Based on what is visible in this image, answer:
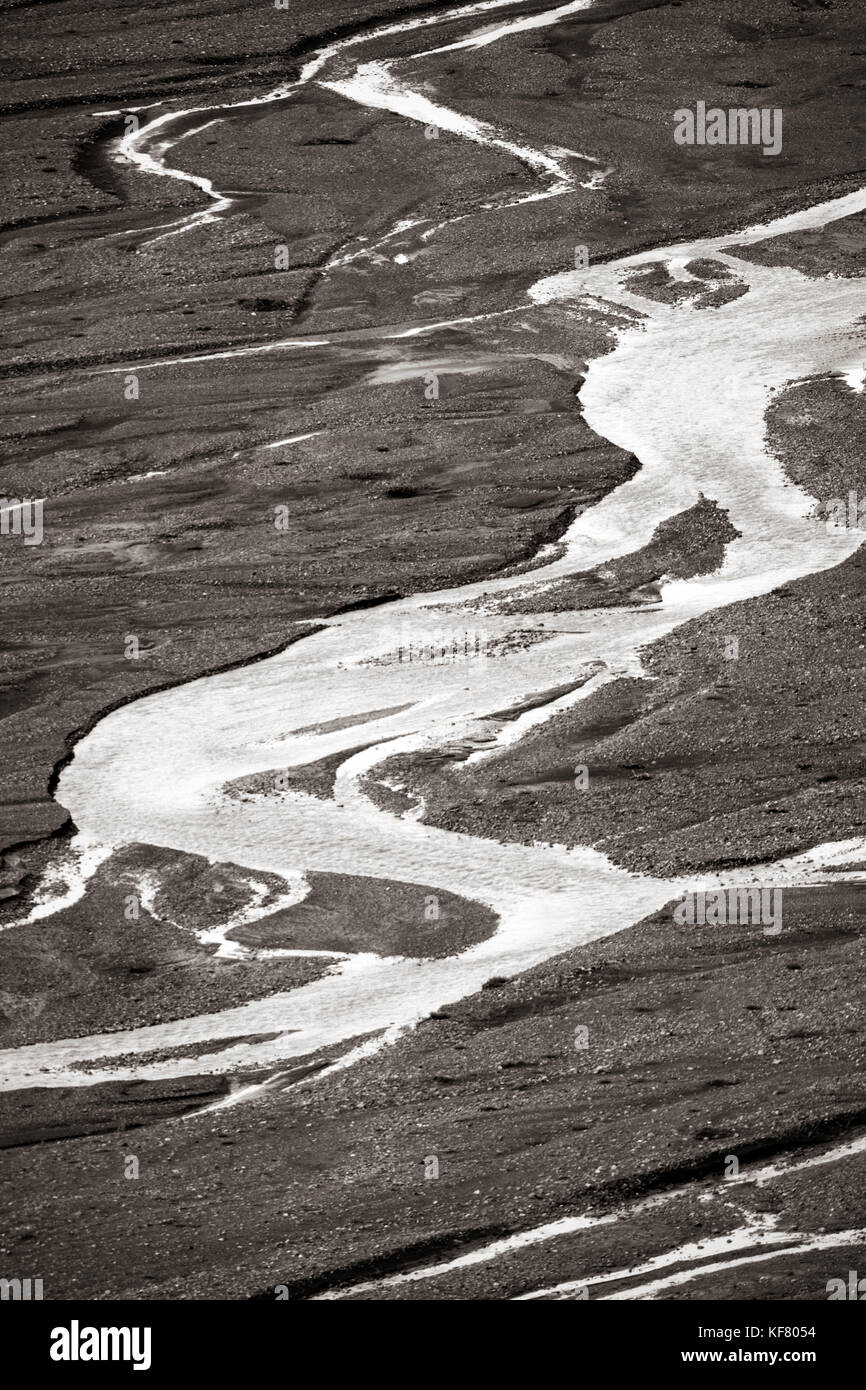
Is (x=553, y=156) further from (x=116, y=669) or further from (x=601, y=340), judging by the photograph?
(x=116, y=669)

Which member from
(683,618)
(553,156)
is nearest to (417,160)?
(553,156)
